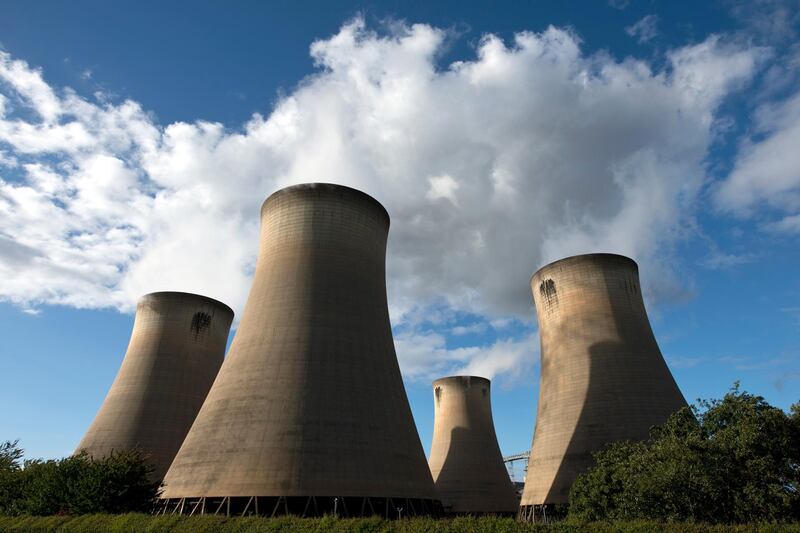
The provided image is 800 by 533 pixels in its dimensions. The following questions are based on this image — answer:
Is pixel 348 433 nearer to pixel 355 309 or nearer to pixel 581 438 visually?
pixel 355 309

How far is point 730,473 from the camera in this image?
1390 centimetres

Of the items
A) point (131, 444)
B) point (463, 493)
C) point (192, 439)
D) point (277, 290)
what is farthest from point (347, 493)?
point (463, 493)

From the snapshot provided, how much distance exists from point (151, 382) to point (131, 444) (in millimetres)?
3093

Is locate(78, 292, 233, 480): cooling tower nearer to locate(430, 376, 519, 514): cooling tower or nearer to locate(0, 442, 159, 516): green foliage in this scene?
locate(0, 442, 159, 516): green foliage

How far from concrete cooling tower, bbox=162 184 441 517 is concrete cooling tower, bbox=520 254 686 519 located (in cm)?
799

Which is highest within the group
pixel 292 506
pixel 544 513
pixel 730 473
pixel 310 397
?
pixel 310 397

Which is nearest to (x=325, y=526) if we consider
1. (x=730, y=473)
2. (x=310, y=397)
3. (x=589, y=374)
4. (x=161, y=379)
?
(x=310, y=397)

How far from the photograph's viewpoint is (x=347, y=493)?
51.1 ft

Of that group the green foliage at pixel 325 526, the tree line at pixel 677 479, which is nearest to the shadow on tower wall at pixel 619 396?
the tree line at pixel 677 479

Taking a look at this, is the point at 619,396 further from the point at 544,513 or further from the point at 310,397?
the point at 310,397

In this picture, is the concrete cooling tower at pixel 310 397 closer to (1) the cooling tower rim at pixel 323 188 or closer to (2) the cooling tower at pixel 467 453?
(1) the cooling tower rim at pixel 323 188

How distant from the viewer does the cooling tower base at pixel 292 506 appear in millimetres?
15250

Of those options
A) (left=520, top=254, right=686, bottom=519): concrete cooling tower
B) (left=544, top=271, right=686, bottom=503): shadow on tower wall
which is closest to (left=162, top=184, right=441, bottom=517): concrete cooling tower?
(left=544, top=271, right=686, bottom=503): shadow on tower wall

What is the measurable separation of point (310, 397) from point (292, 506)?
306 cm
